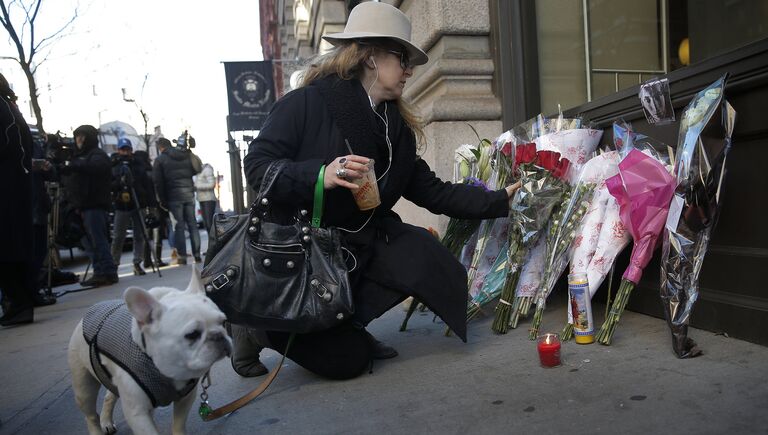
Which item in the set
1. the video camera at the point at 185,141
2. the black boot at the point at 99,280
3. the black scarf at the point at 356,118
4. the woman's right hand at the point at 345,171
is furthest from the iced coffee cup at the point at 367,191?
the video camera at the point at 185,141

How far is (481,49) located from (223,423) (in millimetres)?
3588

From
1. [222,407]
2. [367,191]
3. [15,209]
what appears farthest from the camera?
[15,209]

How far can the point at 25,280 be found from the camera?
5469 millimetres

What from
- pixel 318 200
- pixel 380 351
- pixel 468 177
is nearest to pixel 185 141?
pixel 468 177

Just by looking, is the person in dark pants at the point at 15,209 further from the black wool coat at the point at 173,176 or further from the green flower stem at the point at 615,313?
the green flower stem at the point at 615,313

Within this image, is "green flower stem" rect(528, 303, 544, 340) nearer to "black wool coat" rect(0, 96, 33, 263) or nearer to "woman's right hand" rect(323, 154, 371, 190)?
"woman's right hand" rect(323, 154, 371, 190)

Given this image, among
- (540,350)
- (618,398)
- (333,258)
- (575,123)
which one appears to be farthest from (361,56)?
(618,398)

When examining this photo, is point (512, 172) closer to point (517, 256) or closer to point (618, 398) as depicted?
point (517, 256)

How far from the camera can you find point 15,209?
5086 mm

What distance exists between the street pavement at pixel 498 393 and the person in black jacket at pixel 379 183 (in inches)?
8.6

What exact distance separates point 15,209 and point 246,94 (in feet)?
32.4

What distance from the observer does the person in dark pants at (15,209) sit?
506cm

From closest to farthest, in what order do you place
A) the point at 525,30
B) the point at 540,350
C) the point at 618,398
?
the point at 618,398
the point at 540,350
the point at 525,30

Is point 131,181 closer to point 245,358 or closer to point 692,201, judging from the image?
point 245,358
